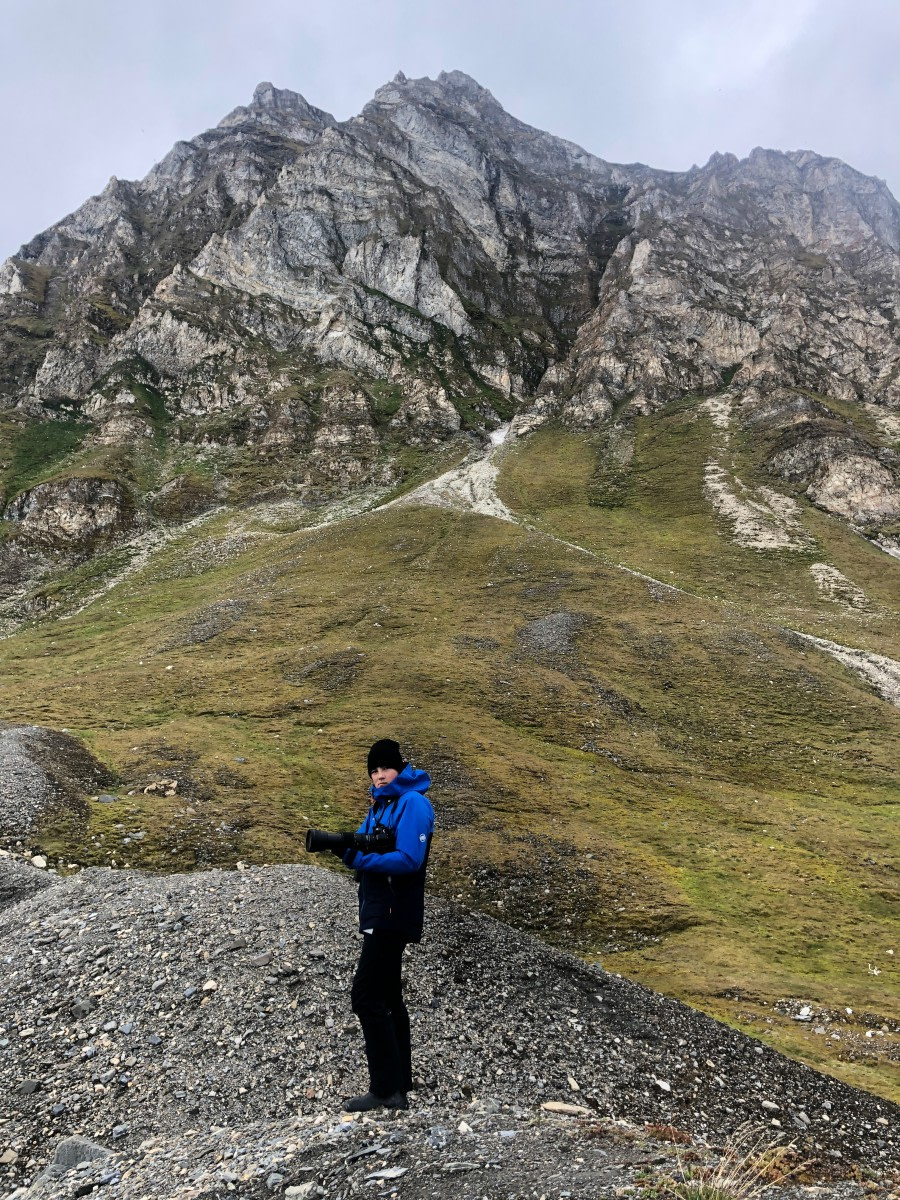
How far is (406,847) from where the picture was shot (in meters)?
8.52

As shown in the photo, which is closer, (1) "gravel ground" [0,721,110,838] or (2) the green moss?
(1) "gravel ground" [0,721,110,838]

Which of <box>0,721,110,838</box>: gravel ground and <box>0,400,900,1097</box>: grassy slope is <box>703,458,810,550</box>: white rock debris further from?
<box>0,721,110,838</box>: gravel ground

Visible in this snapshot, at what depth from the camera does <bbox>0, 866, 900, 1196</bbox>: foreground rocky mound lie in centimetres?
885

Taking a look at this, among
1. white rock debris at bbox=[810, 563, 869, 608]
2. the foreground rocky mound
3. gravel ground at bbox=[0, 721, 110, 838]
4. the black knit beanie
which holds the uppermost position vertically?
white rock debris at bbox=[810, 563, 869, 608]

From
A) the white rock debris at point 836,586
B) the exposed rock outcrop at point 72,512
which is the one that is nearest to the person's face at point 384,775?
the white rock debris at point 836,586

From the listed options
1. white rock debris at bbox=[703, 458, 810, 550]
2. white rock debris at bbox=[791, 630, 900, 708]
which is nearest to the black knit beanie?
white rock debris at bbox=[791, 630, 900, 708]

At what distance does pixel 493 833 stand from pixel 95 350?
206m

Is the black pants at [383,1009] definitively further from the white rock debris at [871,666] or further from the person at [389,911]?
the white rock debris at [871,666]

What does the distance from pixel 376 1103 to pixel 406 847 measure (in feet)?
13.6

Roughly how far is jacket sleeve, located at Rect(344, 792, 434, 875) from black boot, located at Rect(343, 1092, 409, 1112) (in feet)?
12.0

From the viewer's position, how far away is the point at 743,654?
179ft

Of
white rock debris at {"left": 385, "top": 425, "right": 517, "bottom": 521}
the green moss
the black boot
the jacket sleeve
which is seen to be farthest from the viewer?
the green moss

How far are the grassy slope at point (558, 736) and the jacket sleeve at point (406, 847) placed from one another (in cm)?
1318

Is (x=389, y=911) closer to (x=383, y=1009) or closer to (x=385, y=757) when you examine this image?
(x=383, y=1009)
